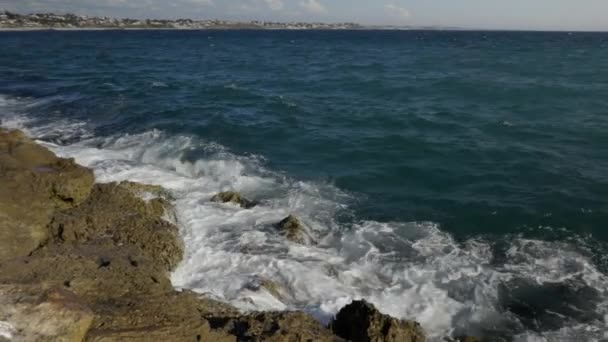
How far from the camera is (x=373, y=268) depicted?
10680mm

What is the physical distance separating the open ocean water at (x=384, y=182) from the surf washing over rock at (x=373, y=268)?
0.04m

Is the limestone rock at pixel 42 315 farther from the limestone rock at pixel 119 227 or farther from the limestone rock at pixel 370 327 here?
the limestone rock at pixel 370 327

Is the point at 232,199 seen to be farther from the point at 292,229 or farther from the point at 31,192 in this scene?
the point at 31,192

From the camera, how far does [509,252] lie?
1138cm

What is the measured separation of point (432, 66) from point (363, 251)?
36043 mm

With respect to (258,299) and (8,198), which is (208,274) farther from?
(8,198)

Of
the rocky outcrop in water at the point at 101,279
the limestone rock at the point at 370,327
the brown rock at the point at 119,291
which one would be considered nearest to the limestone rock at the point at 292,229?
the rocky outcrop in water at the point at 101,279

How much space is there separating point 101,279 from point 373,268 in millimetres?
5947

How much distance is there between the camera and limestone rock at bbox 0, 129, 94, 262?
8391 millimetres

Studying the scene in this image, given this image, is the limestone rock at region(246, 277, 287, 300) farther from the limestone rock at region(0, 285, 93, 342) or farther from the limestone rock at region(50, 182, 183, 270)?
the limestone rock at region(0, 285, 93, 342)

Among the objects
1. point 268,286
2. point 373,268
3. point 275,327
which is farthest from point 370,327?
point 373,268

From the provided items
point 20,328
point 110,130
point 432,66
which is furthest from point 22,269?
point 432,66

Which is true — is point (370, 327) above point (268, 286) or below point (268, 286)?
above

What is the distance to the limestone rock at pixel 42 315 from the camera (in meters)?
4.93
